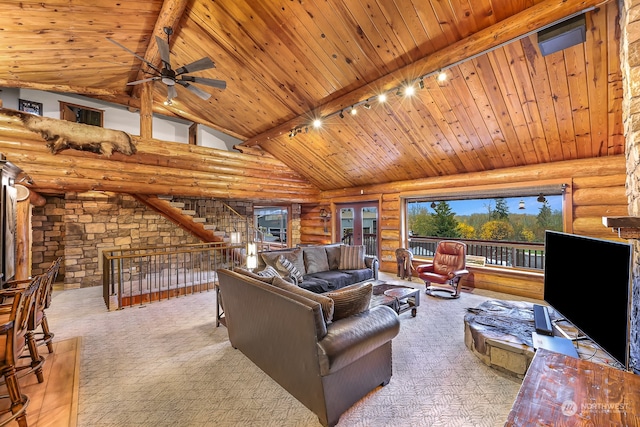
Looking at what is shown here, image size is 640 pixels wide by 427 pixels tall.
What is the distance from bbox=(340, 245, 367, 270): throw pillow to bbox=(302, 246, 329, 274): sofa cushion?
38 cm

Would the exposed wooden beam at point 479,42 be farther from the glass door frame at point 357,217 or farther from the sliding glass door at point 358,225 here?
the sliding glass door at point 358,225

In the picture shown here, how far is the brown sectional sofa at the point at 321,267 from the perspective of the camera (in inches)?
187

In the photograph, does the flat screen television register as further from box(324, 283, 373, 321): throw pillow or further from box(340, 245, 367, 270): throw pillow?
box(340, 245, 367, 270): throw pillow

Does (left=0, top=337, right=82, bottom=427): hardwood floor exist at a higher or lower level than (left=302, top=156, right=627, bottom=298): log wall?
lower

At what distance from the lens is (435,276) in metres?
5.22

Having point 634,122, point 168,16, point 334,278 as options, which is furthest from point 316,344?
point 168,16

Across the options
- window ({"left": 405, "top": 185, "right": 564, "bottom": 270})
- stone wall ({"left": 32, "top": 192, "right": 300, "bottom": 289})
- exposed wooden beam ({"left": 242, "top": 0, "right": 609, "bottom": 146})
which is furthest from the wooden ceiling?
stone wall ({"left": 32, "top": 192, "right": 300, "bottom": 289})

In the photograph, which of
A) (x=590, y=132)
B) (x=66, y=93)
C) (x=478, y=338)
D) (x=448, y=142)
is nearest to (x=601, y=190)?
(x=590, y=132)

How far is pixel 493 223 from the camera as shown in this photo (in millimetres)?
7680

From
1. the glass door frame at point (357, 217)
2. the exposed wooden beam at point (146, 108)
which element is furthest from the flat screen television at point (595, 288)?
the exposed wooden beam at point (146, 108)

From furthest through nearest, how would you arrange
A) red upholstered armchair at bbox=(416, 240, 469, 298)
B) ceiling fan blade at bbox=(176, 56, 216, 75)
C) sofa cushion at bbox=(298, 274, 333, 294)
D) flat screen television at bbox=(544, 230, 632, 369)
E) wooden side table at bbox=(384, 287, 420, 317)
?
red upholstered armchair at bbox=(416, 240, 469, 298) < sofa cushion at bbox=(298, 274, 333, 294) < wooden side table at bbox=(384, 287, 420, 317) < ceiling fan blade at bbox=(176, 56, 216, 75) < flat screen television at bbox=(544, 230, 632, 369)

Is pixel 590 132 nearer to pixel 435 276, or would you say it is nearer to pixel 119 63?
pixel 435 276

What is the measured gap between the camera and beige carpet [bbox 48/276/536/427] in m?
2.12

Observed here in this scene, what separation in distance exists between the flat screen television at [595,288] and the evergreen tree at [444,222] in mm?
5969
